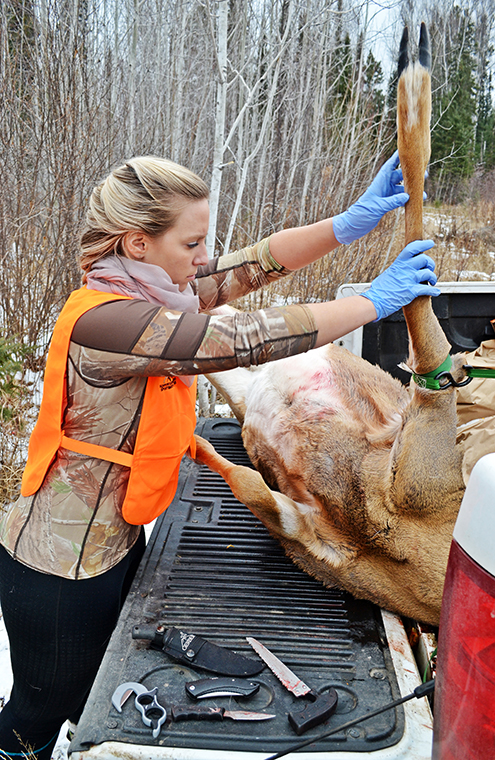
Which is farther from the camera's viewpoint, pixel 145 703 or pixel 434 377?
pixel 434 377

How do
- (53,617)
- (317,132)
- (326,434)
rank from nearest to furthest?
1. (53,617)
2. (326,434)
3. (317,132)

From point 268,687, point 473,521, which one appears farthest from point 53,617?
point 473,521

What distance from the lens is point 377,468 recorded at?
9.09ft

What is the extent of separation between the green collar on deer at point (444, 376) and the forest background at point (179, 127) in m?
1.47

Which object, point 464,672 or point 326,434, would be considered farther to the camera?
point 326,434

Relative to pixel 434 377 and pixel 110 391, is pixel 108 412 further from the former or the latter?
pixel 434 377

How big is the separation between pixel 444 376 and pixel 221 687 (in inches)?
58.2

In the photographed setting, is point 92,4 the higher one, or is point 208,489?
point 92,4

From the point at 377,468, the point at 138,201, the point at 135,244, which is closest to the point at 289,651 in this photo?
the point at 377,468

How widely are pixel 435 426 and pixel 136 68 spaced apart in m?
9.59

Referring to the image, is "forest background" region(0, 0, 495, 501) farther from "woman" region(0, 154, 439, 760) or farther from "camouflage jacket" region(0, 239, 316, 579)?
"camouflage jacket" region(0, 239, 316, 579)

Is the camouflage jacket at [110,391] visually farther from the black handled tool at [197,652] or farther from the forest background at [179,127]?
the forest background at [179,127]

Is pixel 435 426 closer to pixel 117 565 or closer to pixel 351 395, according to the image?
pixel 351 395

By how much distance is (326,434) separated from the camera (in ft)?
9.86
